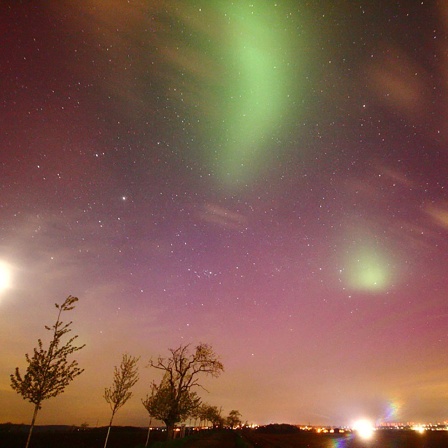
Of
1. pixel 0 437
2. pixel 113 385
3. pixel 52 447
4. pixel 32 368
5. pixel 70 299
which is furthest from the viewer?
pixel 0 437

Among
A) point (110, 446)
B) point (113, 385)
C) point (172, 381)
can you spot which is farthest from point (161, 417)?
point (113, 385)

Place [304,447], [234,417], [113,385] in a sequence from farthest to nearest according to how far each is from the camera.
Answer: [234,417], [304,447], [113,385]

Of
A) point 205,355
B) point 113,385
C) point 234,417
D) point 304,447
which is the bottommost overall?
point 234,417

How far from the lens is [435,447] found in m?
44.5

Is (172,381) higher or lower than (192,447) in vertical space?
higher

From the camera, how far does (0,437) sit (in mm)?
54562

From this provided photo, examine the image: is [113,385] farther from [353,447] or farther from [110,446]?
[353,447]

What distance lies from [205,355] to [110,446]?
15.6 m

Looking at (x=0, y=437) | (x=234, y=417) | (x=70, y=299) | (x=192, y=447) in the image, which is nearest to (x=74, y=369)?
(x=70, y=299)

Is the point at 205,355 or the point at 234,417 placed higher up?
the point at 205,355

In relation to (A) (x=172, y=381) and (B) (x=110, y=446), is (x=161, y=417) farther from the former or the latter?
(B) (x=110, y=446)

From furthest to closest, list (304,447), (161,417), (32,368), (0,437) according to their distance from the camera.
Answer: (0,437)
(304,447)
(161,417)
(32,368)

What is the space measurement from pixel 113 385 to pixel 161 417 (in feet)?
53.7

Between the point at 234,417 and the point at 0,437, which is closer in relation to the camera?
the point at 0,437
